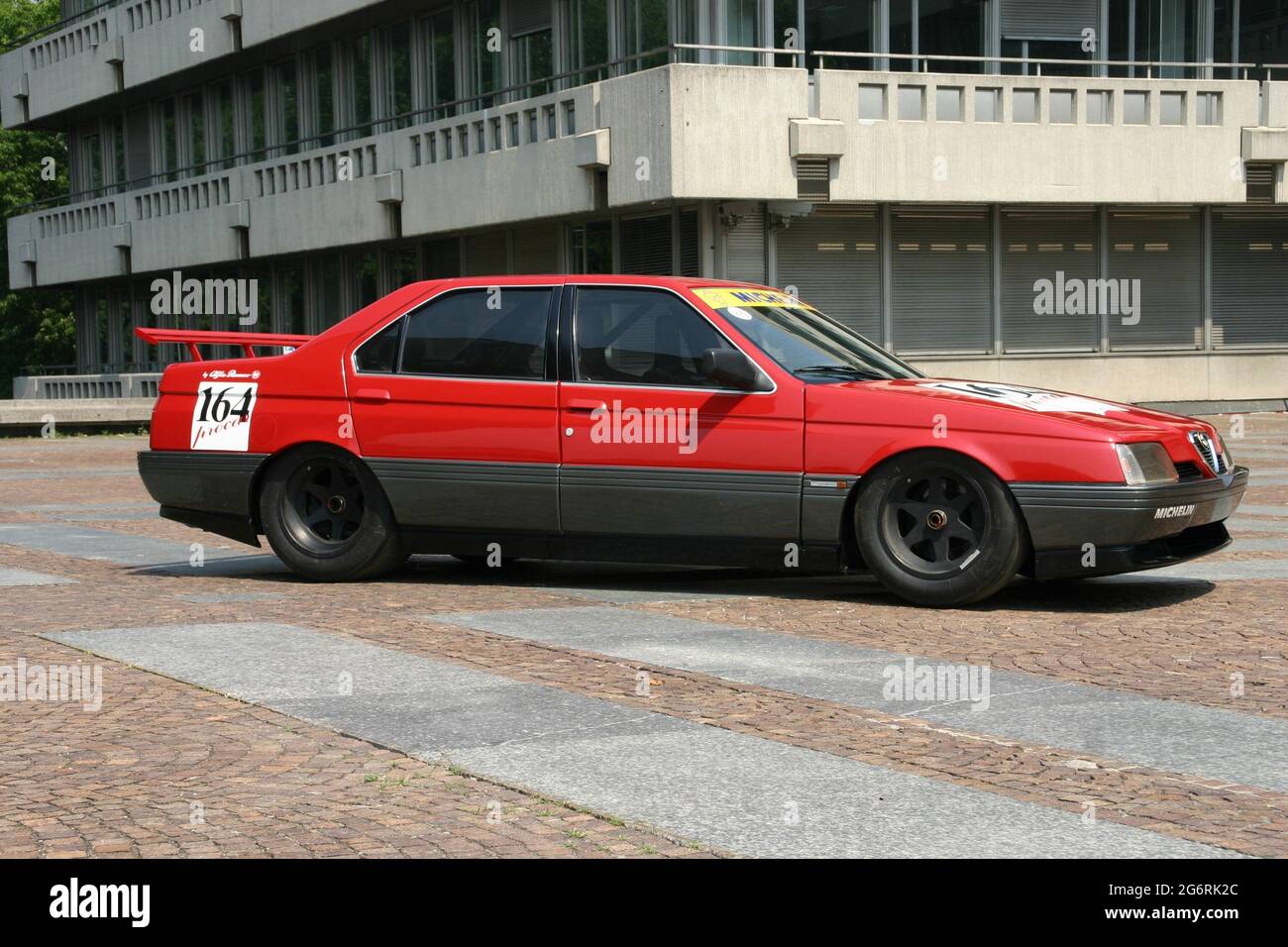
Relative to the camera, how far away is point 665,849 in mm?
4367

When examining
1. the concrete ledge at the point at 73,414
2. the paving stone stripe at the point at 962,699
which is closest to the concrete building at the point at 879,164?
the concrete ledge at the point at 73,414

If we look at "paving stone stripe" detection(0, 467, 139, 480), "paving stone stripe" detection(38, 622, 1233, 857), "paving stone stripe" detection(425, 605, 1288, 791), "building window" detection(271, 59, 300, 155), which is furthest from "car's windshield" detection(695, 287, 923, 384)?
"building window" detection(271, 59, 300, 155)

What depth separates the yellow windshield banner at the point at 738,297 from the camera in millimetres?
9242

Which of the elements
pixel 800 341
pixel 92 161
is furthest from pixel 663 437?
pixel 92 161

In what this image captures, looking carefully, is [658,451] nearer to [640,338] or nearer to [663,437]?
[663,437]

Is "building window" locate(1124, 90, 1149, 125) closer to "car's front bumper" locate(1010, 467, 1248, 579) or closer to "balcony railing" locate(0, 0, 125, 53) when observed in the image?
"car's front bumper" locate(1010, 467, 1248, 579)

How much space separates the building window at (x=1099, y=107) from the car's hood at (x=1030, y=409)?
2116 cm

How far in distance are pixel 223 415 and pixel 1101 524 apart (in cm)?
483

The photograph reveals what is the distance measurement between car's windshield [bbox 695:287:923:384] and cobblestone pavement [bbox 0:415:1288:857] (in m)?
1.14

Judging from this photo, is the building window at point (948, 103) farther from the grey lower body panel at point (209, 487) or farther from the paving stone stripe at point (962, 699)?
the paving stone stripe at point (962, 699)

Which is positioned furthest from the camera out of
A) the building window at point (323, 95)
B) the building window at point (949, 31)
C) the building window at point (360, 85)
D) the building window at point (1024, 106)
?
the building window at point (323, 95)

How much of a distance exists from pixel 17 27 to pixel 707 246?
5163 cm

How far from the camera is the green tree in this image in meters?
65.6

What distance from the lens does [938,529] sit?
852 cm
